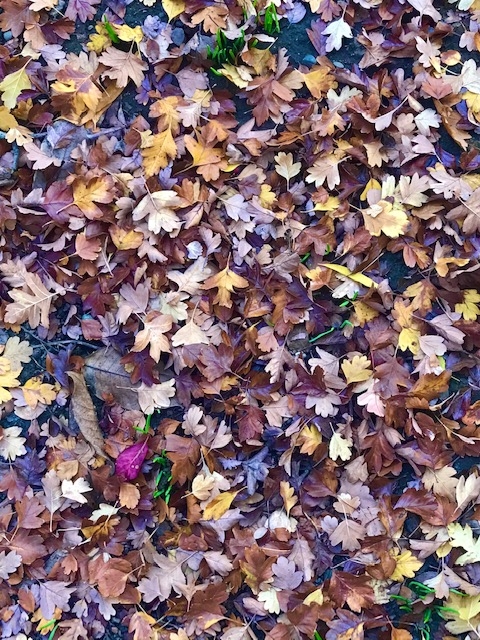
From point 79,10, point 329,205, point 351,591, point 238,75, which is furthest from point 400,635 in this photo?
point 79,10

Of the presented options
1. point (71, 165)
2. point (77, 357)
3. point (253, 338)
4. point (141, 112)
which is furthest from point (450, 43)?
point (77, 357)

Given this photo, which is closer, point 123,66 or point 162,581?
point 162,581

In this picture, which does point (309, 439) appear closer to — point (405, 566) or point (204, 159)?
point (405, 566)

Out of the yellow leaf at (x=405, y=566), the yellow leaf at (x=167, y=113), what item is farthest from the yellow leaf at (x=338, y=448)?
the yellow leaf at (x=167, y=113)

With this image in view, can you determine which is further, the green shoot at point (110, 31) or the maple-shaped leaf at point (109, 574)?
the green shoot at point (110, 31)

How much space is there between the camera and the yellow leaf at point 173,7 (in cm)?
246

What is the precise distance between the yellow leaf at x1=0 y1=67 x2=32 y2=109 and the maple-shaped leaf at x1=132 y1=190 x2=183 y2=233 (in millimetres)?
650

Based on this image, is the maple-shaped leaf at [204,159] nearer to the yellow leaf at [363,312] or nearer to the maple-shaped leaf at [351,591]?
the yellow leaf at [363,312]

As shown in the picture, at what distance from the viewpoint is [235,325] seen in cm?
243

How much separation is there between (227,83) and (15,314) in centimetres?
125

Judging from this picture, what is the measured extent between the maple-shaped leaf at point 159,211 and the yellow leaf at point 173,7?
728 mm

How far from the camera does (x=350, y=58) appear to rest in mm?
2531

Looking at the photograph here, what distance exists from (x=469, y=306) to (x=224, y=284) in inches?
38.5

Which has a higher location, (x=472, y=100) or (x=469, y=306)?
(x=472, y=100)
